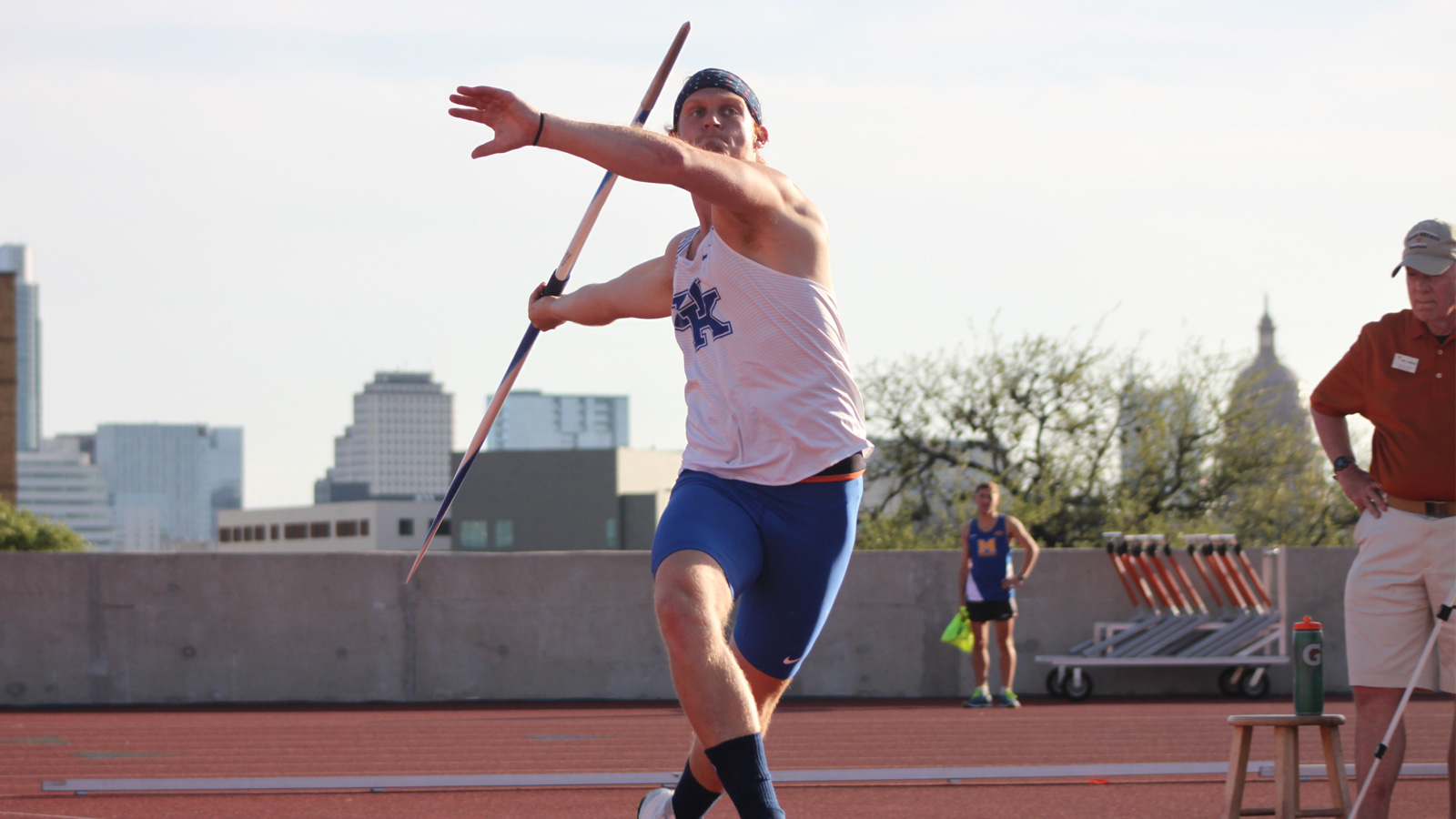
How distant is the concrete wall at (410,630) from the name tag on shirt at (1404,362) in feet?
30.9

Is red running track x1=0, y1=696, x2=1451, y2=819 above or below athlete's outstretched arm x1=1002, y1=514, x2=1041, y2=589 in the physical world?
below

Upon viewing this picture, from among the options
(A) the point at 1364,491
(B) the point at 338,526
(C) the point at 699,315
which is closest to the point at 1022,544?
(A) the point at 1364,491

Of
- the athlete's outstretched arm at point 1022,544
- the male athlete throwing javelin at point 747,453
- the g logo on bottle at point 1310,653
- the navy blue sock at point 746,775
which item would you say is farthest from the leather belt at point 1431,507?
the athlete's outstretched arm at point 1022,544

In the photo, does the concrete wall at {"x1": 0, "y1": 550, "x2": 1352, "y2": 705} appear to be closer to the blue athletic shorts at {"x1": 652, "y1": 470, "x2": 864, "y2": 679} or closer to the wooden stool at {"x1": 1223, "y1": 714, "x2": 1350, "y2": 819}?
the wooden stool at {"x1": 1223, "y1": 714, "x2": 1350, "y2": 819}

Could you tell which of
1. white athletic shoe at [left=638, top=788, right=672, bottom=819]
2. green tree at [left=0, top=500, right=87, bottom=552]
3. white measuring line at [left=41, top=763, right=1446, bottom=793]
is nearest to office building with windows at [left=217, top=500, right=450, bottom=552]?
green tree at [left=0, top=500, right=87, bottom=552]

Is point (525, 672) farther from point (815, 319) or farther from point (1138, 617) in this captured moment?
point (815, 319)

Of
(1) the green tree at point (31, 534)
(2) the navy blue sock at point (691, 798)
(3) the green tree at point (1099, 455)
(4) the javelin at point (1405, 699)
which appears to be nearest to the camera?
(2) the navy blue sock at point (691, 798)

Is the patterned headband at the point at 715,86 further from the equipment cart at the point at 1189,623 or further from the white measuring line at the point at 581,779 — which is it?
the equipment cart at the point at 1189,623

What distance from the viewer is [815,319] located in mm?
3980

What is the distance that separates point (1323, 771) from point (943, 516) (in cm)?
2199

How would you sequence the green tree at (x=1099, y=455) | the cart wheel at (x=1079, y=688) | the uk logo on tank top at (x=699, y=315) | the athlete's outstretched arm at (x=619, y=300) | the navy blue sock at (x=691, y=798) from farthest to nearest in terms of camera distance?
1. the green tree at (x=1099, y=455)
2. the cart wheel at (x=1079, y=688)
3. the athlete's outstretched arm at (x=619, y=300)
4. the navy blue sock at (x=691, y=798)
5. the uk logo on tank top at (x=699, y=315)

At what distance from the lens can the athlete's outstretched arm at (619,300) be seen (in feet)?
15.0

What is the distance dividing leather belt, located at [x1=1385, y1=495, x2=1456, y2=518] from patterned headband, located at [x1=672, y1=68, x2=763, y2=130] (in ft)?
8.17

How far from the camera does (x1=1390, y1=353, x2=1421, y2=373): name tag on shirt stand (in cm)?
518
